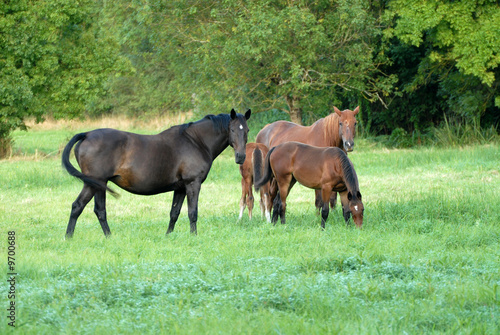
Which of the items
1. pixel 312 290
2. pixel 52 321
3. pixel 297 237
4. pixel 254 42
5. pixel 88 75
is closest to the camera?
pixel 52 321

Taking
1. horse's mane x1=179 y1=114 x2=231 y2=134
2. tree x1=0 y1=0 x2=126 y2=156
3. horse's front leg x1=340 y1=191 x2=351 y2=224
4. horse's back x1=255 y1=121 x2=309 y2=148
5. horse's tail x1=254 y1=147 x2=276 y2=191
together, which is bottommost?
horse's front leg x1=340 y1=191 x2=351 y2=224

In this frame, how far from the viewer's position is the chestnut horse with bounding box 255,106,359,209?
1093cm

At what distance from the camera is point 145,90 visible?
46.8 metres

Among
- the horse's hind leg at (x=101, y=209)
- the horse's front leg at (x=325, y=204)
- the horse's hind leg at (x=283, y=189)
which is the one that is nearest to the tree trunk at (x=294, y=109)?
the horse's hind leg at (x=283, y=189)

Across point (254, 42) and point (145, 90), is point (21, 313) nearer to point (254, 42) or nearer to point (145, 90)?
point (254, 42)

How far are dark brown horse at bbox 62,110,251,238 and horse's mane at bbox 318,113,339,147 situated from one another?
2471 mm

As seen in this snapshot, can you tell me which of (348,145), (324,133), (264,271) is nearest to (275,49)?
(324,133)

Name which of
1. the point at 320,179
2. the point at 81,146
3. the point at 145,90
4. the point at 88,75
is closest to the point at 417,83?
the point at 88,75

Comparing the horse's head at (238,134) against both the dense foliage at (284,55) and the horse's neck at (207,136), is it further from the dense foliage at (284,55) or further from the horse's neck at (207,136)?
Result: the dense foliage at (284,55)

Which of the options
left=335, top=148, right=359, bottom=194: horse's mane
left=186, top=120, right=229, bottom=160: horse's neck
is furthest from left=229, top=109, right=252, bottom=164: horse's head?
left=335, top=148, right=359, bottom=194: horse's mane

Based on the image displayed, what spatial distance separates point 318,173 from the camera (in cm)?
964

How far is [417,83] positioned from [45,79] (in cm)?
1533

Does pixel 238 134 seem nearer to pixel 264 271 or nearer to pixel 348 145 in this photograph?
pixel 348 145

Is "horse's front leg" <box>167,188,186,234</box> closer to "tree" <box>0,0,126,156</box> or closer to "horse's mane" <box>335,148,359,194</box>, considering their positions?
"horse's mane" <box>335,148,359,194</box>
